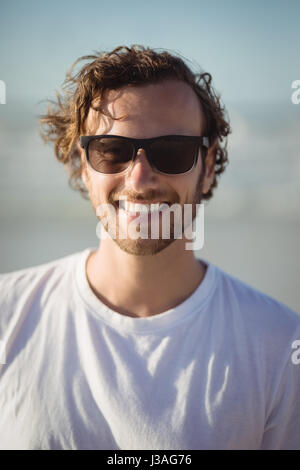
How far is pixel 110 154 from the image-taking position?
7.14 feet

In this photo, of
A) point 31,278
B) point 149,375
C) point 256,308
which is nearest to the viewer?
point 149,375

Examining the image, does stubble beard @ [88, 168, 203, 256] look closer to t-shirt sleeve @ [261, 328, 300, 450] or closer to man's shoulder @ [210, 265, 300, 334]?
man's shoulder @ [210, 265, 300, 334]

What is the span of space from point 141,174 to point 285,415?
145 cm

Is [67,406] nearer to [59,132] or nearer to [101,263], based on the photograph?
[101,263]

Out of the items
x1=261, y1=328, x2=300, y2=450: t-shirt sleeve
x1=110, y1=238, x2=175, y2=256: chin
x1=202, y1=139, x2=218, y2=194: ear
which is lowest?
x1=261, y1=328, x2=300, y2=450: t-shirt sleeve

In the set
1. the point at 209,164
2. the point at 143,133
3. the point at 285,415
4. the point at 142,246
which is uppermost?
the point at 143,133

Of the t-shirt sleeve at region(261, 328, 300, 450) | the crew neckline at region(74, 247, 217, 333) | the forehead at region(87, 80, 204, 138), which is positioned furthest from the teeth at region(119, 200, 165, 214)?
the t-shirt sleeve at region(261, 328, 300, 450)

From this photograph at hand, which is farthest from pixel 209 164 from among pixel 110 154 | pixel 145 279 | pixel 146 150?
pixel 145 279

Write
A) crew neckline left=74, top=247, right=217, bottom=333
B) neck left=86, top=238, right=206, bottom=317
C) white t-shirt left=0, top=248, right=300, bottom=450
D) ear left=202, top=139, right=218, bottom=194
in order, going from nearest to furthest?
white t-shirt left=0, top=248, right=300, bottom=450 < crew neckline left=74, top=247, right=217, bottom=333 < neck left=86, top=238, right=206, bottom=317 < ear left=202, top=139, right=218, bottom=194

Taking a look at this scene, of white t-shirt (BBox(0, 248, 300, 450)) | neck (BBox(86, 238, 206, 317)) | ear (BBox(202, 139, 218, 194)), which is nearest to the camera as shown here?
white t-shirt (BBox(0, 248, 300, 450))

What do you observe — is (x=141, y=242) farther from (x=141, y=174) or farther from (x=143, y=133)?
(x=143, y=133)

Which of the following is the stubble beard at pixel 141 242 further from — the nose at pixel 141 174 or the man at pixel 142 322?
the nose at pixel 141 174

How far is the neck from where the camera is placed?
2268 mm

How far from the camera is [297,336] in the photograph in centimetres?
218
